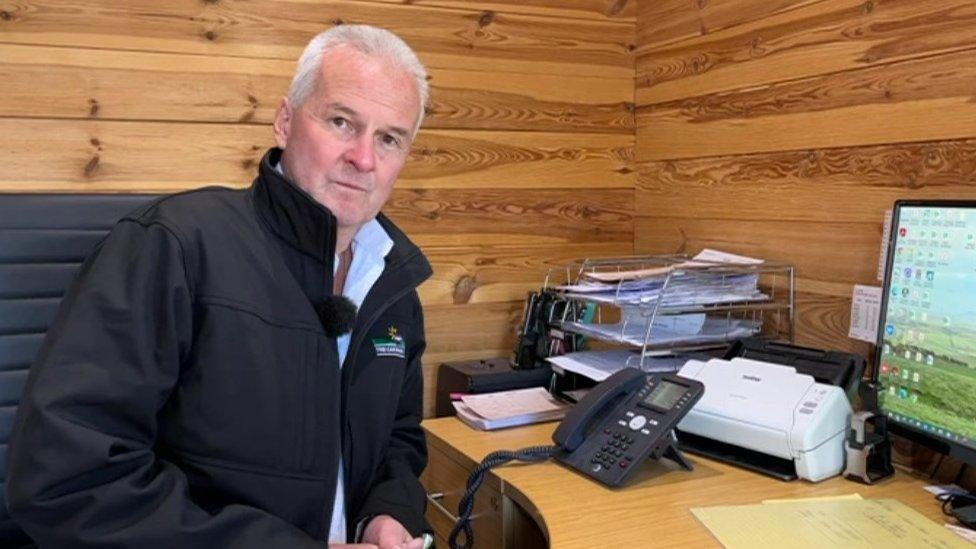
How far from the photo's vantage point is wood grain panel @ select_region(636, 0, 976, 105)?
165 centimetres

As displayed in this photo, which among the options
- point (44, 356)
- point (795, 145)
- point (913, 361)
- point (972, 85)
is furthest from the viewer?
point (795, 145)

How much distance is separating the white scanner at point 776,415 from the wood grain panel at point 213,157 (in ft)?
2.78

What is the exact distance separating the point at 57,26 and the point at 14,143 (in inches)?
10.0

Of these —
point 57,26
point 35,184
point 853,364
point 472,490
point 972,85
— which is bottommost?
point 472,490

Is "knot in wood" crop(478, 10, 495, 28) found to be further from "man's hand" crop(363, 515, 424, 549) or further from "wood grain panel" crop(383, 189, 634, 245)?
"man's hand" crop(363, 515, 424, 549)

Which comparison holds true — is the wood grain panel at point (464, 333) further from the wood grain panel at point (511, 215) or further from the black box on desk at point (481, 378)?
the wood grain panel at point (511, 215)

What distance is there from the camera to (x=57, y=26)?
1880 mm

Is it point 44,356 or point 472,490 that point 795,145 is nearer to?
point 472,490

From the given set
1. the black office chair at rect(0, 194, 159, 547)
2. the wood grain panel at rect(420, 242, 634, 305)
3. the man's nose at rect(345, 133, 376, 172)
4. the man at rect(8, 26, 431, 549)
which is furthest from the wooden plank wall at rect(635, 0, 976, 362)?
the black office chair at rect(0, 194, 159, 547)

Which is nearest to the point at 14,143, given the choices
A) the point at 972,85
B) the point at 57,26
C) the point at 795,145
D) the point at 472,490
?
the point at 57,26

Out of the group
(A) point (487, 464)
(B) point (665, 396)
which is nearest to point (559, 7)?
(B) point (665, 396)

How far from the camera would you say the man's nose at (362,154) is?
1.43m

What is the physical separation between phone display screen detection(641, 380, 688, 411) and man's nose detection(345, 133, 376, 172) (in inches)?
24.9

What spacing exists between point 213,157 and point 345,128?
706 millimetres
